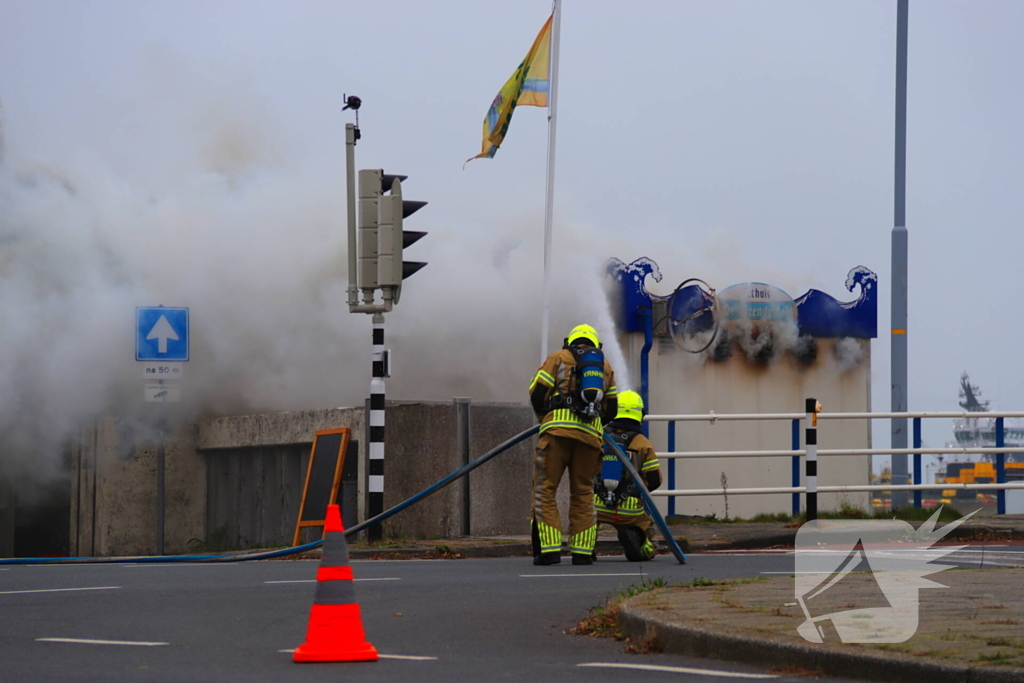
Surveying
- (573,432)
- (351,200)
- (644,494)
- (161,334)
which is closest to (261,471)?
(161,334)

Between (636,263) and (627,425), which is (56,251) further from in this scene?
(627,425)

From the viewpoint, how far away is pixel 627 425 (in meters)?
11.0

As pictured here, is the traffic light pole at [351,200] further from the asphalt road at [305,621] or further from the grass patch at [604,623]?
the grass patch at [604,623]

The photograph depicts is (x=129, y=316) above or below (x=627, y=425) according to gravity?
above

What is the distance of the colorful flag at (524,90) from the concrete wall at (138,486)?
249 inches

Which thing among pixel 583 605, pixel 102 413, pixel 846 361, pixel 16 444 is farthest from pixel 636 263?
pixel 583 605

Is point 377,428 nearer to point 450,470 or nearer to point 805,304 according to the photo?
point 450,470

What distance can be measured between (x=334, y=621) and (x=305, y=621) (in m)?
1.44

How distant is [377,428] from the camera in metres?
12.3

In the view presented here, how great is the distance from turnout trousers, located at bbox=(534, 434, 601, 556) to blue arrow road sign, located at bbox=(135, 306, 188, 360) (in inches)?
209

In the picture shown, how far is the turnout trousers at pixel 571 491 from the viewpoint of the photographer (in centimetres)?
1014

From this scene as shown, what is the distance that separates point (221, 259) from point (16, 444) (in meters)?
4.01

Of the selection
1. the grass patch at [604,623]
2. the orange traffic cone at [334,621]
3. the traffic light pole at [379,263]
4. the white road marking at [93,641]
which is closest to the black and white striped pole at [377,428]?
the traffic light pole at [379,263]

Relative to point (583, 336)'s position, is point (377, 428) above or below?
below
